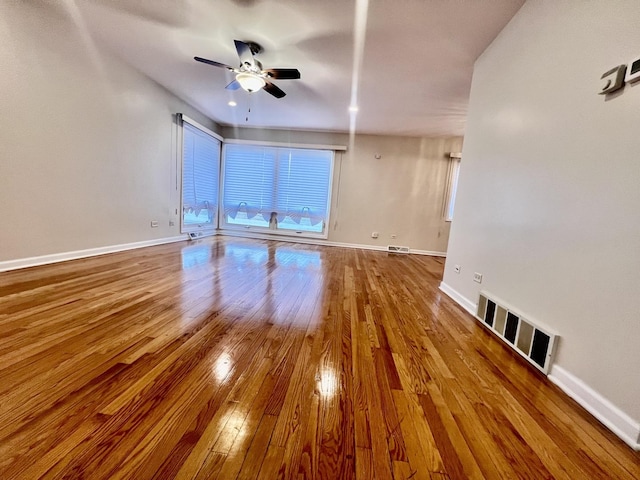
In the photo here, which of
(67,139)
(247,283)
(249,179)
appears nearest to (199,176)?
(249,179)

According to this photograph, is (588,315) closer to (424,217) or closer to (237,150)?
(424,217)

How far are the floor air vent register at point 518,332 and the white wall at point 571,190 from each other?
58 millimetres

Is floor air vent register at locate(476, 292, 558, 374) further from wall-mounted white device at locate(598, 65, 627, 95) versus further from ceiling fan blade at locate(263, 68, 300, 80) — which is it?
ceiling fan blade at locate(263, 68, 300, 80)

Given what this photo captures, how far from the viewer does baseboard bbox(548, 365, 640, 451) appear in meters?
1.01

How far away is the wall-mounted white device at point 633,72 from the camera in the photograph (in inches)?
43.9

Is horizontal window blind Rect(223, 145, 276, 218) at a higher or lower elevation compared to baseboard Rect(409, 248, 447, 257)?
higher

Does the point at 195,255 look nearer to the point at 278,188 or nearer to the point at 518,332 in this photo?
the point at 278,188

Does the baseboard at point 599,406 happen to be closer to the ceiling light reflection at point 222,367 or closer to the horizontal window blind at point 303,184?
the ceiling light reflection at point 222,367

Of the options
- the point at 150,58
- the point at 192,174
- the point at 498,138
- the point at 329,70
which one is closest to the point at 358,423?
the point at 498,138

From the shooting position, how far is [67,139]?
9.53 ft

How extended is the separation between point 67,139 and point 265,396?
366 cm

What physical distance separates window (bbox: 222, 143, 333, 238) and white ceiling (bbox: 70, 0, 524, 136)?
1749 mm

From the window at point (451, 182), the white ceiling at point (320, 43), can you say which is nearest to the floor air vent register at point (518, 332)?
the white ceiling at point (320, 43)

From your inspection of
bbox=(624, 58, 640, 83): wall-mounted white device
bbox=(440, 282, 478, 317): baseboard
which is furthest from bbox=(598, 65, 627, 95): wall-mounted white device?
bbox=(440, 282, 478, 317): baseboard
